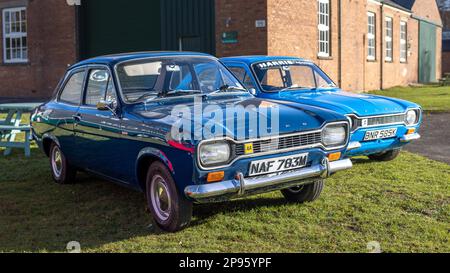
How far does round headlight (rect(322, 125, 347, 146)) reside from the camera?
16.6 ft

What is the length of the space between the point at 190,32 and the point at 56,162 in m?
11.6

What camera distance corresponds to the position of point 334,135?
5137 mm

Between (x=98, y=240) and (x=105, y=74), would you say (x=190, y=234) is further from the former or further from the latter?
(x=105, y=74)

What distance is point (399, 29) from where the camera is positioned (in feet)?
100

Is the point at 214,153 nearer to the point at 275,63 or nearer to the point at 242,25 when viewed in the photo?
the point at 275,63

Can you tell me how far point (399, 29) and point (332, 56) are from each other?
39.0ft

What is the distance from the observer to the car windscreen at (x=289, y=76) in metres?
7.78

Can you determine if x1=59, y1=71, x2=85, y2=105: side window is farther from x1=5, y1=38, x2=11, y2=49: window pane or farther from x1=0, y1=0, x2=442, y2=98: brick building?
x1=5, y1=38, x2=11, y2=49: window pane

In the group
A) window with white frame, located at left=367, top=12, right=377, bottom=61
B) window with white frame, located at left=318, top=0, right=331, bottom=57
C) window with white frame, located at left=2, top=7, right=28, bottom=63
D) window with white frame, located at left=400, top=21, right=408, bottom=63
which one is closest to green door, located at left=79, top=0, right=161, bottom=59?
window with white frame, located at left=2, top=7, right=28, bottom=63

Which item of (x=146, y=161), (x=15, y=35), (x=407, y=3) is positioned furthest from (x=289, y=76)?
(x=407, y=3)

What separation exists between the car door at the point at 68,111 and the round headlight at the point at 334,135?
2.95 meters

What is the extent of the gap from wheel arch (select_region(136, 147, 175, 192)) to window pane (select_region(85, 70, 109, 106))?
1147 mm
